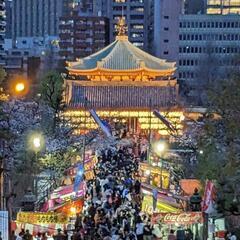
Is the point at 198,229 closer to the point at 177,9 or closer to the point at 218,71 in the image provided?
the point at 218,71

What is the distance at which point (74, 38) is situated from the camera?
117 m

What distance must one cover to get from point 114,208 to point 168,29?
258 feet

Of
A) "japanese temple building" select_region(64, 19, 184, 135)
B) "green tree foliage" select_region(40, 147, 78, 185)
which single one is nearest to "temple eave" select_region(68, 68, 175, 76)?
"japanese temple building" select_region(64, 19, 184, 135)

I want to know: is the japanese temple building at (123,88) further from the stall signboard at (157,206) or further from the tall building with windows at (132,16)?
the tall building with windows at (132,16)

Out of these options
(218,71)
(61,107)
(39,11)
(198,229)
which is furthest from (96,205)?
(39,11)

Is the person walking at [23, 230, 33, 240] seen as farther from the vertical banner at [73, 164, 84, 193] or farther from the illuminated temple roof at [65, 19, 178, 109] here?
the illuminated temple roof at [65, 19, 178, 109]

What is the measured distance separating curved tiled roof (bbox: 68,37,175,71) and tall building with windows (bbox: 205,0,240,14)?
37707 millimetres

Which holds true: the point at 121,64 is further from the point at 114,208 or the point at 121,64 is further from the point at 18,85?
the point at 18,85

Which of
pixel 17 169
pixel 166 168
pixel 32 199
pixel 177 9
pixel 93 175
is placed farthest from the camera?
pixel 177 9

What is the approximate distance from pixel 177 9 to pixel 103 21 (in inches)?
576

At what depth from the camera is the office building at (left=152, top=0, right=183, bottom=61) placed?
102 metres

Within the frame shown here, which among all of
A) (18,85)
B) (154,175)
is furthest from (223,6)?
(18,85)

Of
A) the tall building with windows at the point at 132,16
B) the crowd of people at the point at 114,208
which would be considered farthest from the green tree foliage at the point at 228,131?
the tall building with windows at the point at 132,16

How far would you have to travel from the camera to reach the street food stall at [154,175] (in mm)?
31141
